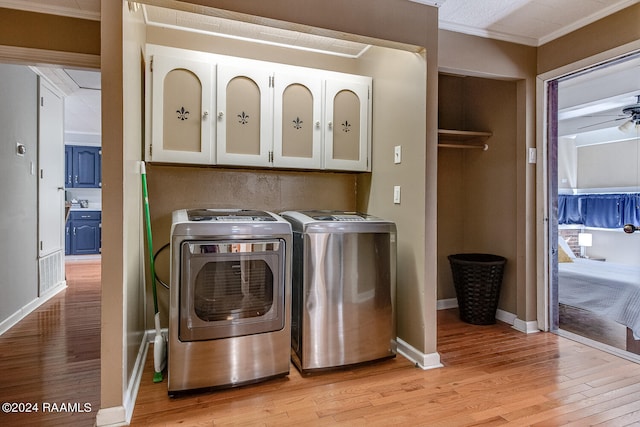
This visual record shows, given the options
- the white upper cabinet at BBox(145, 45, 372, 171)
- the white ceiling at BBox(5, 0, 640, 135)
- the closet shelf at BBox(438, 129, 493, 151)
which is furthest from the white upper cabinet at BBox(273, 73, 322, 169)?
the closet shelf at BBox(438, 129, 493, 151)

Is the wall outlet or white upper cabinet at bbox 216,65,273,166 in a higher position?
white upper cabinet at bbox 216,65,273,166

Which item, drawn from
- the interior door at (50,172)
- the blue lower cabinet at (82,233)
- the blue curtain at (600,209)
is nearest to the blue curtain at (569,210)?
the blue curtain at (600,209)

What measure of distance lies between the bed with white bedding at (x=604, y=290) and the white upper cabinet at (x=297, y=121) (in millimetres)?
2264

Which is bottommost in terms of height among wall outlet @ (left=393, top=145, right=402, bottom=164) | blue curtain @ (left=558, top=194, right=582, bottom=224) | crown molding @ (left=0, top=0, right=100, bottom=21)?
blue curtain @ (left=558, top=194, right=582, bottom=224)

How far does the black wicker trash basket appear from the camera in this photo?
293 centimetres

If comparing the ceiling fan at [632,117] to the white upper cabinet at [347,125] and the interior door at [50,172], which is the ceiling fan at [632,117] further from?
the interior door at [50,172]

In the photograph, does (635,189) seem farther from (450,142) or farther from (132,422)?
(132,422)

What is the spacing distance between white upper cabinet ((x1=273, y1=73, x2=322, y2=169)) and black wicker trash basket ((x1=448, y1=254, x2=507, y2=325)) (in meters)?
Answer: 1.55

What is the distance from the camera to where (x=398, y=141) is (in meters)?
2.47

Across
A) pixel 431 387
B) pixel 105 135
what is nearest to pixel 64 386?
pixel 105 135

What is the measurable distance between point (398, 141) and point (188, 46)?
167 centimetres

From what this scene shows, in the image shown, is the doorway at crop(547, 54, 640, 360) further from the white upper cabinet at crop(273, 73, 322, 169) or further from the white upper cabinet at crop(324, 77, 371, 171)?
the white upper cabinet at crop(273, 73, 322, 169)

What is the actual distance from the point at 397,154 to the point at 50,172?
12.5 feet

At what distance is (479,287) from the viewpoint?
9.71 feet
